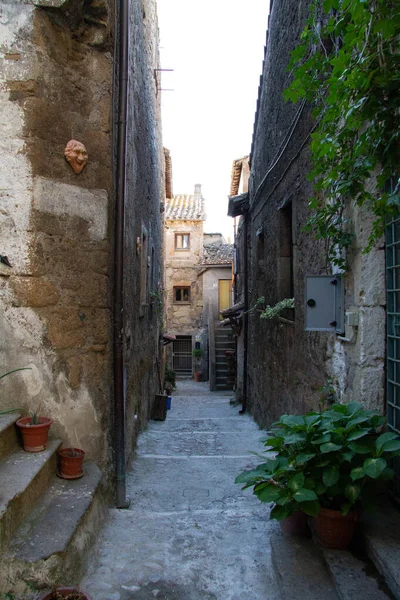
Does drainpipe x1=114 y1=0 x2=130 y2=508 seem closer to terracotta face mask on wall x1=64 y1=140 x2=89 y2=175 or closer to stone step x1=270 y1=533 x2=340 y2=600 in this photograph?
terracotta face mask on wall x1=64 y1=140 x2=89 y2=175

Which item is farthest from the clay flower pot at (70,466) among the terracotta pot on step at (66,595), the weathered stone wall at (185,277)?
the weathered stone wall at (185,277)

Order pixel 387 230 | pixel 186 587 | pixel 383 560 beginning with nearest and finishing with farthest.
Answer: pixel 383 560, pixel 186 587, pixel 387 230

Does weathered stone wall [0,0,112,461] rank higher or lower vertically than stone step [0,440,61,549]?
higher

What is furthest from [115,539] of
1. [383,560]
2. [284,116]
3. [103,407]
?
[284,116]

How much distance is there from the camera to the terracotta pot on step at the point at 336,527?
2.29 metres

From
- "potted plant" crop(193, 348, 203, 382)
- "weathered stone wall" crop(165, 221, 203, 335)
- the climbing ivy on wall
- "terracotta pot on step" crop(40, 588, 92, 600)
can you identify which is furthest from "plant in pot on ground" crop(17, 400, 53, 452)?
"weathered stone wall" crop(165, 221, 203, 335)

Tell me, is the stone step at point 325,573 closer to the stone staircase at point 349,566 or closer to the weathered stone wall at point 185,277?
the stone staircase at point 349,566

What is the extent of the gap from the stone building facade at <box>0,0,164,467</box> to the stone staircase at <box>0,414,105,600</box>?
1.13ft

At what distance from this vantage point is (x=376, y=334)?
9.02 feet

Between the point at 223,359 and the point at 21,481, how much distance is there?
52.0 feet

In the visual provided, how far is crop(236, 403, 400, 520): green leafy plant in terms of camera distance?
86.6 inches

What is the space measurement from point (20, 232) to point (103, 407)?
1.43m

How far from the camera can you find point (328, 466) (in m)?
2.30

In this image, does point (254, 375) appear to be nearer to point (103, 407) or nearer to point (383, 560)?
point (103, 407)
